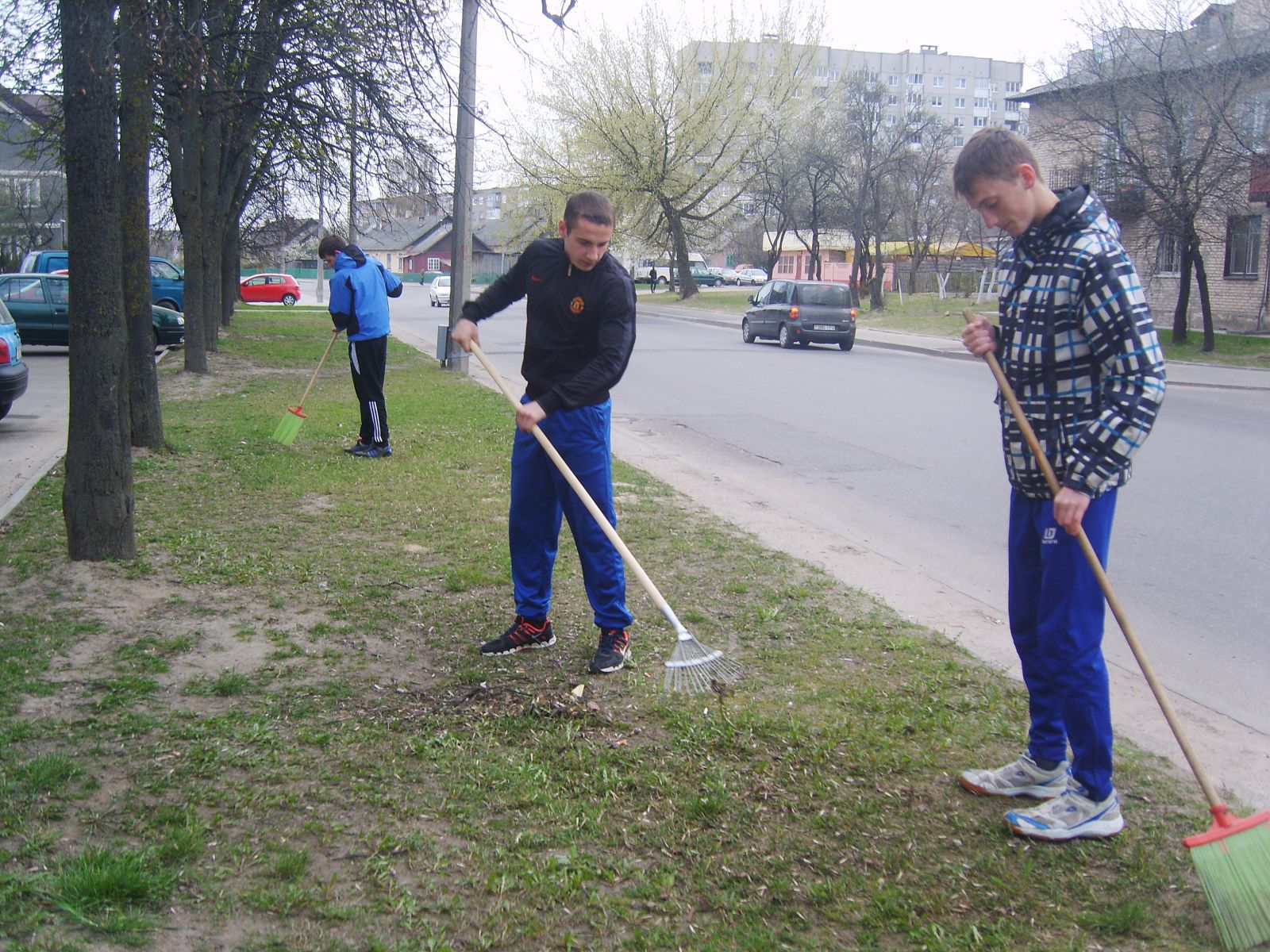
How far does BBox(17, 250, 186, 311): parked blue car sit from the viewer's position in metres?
26.1

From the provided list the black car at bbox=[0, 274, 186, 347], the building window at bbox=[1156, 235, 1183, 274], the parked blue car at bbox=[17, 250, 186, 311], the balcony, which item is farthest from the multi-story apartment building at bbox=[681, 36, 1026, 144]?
the black car at bbox=[0, 274, 186, 347]

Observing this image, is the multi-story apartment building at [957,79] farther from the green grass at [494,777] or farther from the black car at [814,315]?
the green grass at [494,777]

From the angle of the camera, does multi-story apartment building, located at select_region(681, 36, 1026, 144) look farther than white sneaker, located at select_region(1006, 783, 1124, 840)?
Yes

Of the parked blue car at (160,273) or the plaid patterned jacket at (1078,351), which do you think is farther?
the parked blue car at (160,273)

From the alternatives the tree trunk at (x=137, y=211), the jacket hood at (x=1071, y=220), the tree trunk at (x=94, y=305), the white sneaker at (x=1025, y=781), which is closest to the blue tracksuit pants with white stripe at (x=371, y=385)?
the tree trunk at (x=137, y=211)

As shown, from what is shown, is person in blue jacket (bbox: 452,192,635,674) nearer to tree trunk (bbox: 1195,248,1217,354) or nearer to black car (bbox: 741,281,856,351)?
black car (bbox: 741,281,856,351)

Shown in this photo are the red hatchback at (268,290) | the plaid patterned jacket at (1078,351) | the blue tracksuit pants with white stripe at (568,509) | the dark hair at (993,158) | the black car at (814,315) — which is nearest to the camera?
the plaid patterned jacket at (1078,351)

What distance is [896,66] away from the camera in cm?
12781

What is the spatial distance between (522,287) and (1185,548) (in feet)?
16.2

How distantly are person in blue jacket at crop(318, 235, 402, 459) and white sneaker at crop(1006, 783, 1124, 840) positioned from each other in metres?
7.20

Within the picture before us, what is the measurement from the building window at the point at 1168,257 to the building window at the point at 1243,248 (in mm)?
1279

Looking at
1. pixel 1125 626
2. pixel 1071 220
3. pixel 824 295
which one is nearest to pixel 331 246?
pixel 1071 220

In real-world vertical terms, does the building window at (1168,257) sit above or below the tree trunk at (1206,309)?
above

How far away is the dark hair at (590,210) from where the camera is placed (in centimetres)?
438
